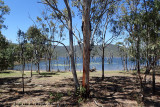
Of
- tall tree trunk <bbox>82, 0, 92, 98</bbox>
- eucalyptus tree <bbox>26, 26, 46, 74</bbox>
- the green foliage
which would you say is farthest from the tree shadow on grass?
the green foliage

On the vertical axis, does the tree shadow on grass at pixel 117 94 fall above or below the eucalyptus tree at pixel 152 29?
below

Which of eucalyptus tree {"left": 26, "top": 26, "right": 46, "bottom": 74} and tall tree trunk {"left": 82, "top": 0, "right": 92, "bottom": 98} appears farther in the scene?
eucalyptus tree {"left": 26, "top": 26, "right": 46, "bottom": 74}

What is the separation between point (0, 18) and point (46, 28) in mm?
9631

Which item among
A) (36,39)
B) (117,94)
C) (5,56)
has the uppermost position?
(36,39)

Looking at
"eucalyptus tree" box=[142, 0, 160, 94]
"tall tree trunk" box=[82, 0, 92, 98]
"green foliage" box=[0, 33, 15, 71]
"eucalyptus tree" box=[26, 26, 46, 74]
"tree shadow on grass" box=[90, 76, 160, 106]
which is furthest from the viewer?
"green foliage" box=[0, 33, 15, 71]

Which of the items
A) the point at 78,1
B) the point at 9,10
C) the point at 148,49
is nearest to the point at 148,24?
the point at 148,49

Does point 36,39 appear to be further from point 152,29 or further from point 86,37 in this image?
point 152,29

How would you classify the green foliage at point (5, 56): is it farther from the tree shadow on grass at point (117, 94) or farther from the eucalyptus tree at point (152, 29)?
the eucalyptus tree at point (152, 29)

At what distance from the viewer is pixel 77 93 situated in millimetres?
6438

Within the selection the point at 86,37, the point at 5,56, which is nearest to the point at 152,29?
the point at 86,37

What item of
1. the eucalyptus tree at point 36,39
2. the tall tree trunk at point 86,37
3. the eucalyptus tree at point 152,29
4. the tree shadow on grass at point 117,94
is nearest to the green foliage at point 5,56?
the eucalyptus tree at point 36,39

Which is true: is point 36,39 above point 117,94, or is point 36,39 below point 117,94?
above

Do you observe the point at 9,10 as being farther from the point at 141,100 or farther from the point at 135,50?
the point at 141,100

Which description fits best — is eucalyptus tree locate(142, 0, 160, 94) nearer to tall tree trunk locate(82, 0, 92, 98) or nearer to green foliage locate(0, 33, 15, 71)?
tall tree trunk locate(82, 0, 92, 98)
